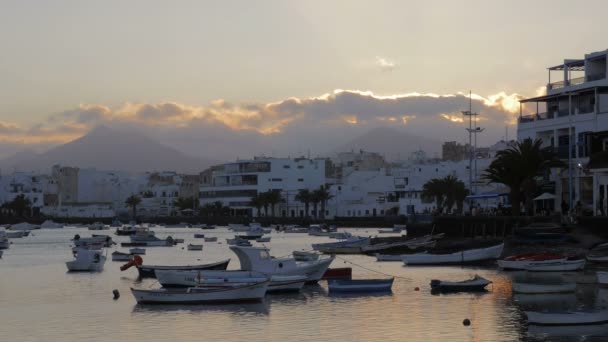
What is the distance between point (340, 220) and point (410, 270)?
125914mm

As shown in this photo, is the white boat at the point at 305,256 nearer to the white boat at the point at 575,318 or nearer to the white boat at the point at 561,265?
the white boat at the point at 561,265

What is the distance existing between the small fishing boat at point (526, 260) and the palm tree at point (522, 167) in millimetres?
16398

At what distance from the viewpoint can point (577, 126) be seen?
80000 mm

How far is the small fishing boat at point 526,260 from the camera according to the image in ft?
183

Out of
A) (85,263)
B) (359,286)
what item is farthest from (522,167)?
(85,263)

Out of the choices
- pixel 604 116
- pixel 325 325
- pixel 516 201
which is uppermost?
pixel 604 116

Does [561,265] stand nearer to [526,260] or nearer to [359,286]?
[526,260]

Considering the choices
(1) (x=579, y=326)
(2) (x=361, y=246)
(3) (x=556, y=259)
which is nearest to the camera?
(1) (x=579, y=326)

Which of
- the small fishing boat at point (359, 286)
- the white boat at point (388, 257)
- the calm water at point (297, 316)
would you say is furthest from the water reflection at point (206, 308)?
the white boat at point (388, 257)

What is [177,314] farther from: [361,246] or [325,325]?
[361,246]

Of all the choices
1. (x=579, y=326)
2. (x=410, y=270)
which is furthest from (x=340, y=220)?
(x=579, y=326)

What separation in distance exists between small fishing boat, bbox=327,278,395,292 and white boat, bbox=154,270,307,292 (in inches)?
67.2

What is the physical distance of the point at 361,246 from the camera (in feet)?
290

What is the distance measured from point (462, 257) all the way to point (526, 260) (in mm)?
9146
